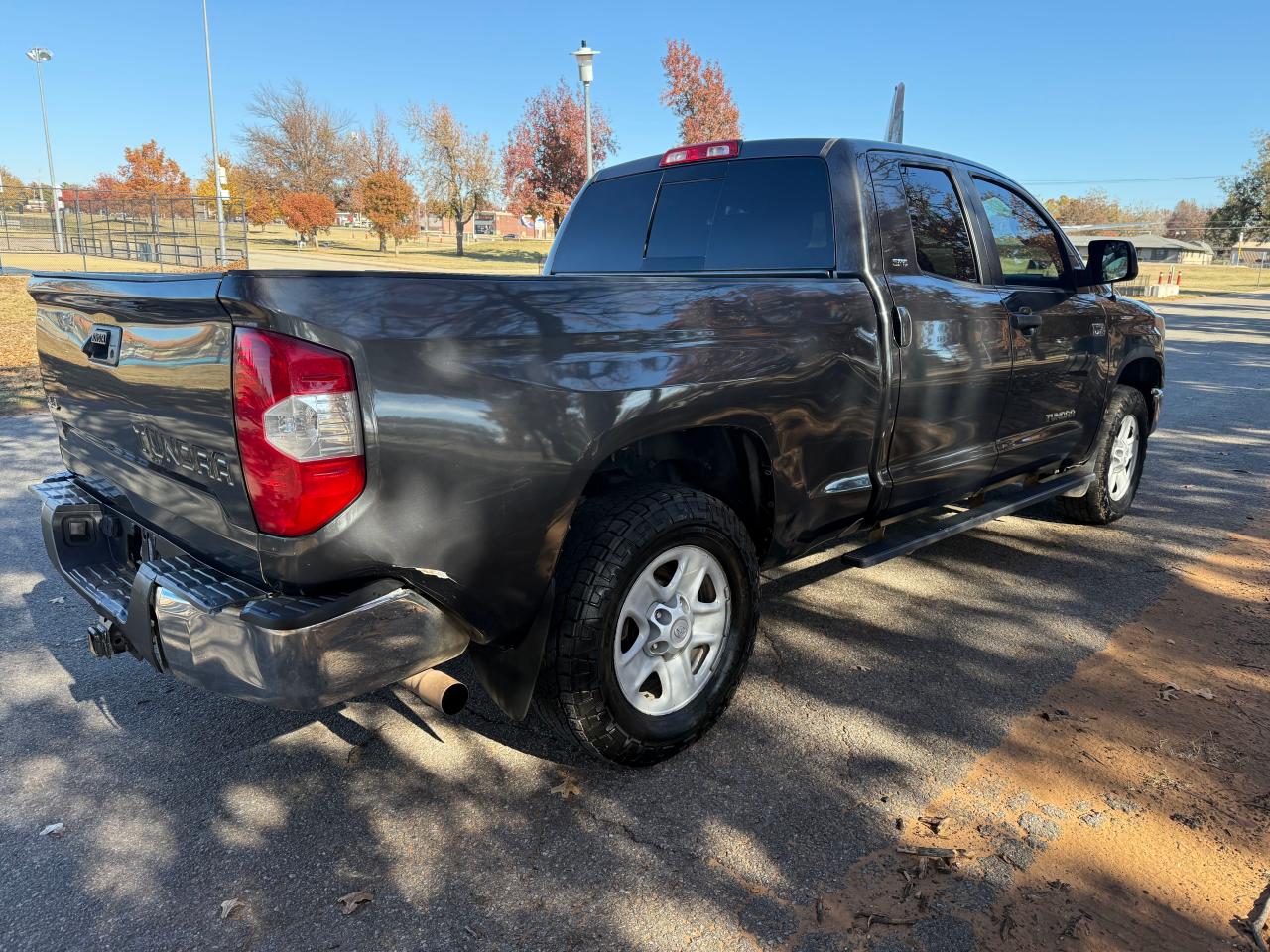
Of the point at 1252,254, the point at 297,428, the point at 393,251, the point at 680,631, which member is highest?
the point at 1252,254

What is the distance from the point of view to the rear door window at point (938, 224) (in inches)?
150

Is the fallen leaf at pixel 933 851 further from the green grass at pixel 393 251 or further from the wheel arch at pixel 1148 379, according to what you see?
the green grass at pixel 393 251

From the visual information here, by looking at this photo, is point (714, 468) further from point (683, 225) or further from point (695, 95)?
point (695, 95)

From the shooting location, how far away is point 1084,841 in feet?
8.30

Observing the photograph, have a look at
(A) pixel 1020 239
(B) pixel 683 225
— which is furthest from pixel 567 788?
(A) pixel 1020 239

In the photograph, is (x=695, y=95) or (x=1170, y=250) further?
(x=1170, y=250)

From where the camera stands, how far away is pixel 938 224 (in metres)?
3.94

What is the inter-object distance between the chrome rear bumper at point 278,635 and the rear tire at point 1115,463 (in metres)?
4.25

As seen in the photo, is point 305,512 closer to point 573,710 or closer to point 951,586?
point 573,710

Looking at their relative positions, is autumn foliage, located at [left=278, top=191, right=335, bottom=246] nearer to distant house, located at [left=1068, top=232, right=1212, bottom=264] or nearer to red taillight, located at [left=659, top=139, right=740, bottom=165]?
red taillight, located at [left=659, top=139, right=740, bottom=165]

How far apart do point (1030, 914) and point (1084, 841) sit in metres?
0.40

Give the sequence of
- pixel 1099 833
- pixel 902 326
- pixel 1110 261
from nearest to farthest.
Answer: pixel 1099 833 → pixel 902 326 → pixel 1110 261

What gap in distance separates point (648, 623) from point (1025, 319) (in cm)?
250

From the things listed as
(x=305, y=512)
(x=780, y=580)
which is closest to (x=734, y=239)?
(x=780, y=580)
